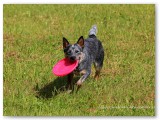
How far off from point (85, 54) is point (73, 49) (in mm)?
490

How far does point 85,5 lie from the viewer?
432 inches

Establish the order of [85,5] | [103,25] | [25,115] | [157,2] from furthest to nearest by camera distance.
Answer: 1. [103,25]
2. [85,5]
3. [157,2]
4. [25,115]

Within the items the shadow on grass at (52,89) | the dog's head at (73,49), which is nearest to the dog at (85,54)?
the dog's head at (73,49)

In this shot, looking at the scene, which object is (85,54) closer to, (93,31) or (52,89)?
(52,89)

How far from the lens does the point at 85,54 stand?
10.1 m

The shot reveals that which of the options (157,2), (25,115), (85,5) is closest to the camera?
(25,115)

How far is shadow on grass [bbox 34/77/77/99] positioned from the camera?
1003 cm

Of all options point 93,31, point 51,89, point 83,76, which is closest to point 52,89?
point 51,89

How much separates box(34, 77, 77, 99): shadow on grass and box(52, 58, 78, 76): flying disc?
1.44 feet

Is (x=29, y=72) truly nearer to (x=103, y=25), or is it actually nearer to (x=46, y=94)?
(x=46, y=94)

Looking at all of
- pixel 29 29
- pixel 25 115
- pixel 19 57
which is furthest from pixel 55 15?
pixel 25 115

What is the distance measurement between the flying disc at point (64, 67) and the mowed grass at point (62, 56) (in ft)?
1.58

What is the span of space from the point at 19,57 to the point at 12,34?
1031 millimetres

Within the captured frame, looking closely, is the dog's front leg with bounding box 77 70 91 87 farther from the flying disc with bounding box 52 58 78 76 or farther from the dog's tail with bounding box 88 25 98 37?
the dog's tail with bounding box 88 25 98 37
